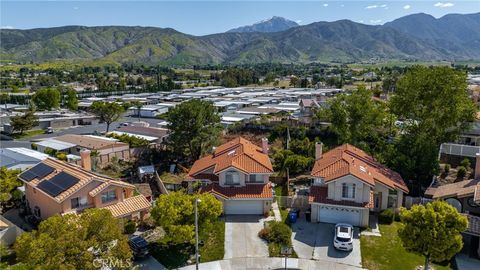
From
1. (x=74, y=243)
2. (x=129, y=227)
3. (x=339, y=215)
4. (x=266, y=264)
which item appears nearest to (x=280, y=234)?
(x=266, y=264)

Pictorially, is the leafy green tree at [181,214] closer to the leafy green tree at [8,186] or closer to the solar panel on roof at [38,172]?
the solar panel on roof at [38,172]

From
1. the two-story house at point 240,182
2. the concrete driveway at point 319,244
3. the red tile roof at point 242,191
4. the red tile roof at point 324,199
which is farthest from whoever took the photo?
the two-story house at point 240,182

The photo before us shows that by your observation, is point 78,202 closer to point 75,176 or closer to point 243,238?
point 75,176

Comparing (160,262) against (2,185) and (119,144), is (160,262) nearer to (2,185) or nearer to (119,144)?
(2,185)

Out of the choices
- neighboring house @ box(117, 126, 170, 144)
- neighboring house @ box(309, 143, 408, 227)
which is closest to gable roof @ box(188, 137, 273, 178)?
neighboring house @ box(309, 143, 408, 227)

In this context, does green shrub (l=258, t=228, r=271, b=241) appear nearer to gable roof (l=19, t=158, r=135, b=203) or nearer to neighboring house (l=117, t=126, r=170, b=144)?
gable roof (l=19, t=158, r=135, b=203)

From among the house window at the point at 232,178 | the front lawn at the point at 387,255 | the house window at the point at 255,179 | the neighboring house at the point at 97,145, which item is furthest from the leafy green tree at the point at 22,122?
the front lawn at the point at 387,255

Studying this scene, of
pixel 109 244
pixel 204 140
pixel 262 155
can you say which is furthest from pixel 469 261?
pixel 204 140
